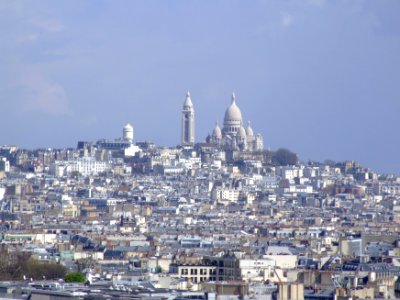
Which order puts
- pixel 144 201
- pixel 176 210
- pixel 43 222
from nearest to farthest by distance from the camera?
pixel 43 222, pixel 176 210, pixel 144 201

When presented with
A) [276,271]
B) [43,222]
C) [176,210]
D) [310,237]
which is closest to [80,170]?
[176,210]

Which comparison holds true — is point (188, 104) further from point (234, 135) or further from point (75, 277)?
point (75, 277)

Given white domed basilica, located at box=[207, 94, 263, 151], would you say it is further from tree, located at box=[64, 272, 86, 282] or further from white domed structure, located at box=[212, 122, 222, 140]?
tree, located at box=[64, 272, 86, 282]

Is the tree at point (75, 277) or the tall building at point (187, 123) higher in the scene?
the tall building at point (187, 123)

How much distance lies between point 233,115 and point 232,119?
0.91 feet

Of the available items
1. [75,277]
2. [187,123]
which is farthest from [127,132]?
[75,277]

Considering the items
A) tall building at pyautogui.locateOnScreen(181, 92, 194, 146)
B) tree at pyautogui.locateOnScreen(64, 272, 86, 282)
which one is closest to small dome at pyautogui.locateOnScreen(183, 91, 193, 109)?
tall building at pyautogui.locateOnScreen(181, 92, 194, 146)

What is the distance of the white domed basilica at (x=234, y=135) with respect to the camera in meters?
175

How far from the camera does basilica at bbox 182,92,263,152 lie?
176 meters

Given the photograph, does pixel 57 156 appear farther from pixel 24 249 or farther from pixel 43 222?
pixel 24 249

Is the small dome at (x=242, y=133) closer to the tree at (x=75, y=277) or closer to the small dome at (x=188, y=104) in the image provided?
the small dome at (x=188, y=104)

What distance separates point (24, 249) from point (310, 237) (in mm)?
17337

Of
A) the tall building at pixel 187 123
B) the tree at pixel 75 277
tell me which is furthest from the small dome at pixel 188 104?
the tree at pixel 75 277

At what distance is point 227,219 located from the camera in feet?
356
